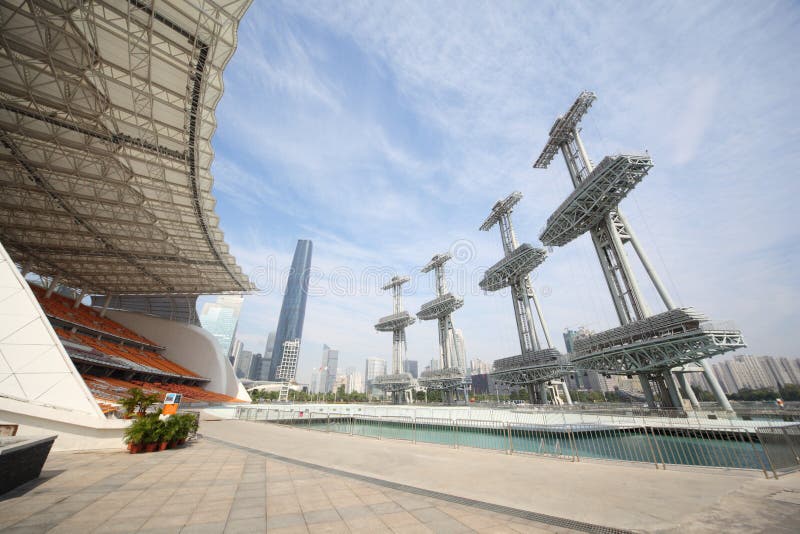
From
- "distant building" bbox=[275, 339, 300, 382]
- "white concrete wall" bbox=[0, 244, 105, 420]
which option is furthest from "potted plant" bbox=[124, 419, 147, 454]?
"distant building" bbox=[275, 339, 300, 382]

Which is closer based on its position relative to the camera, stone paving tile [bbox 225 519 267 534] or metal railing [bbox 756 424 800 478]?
stone paving tile [bbox 225 519 267 534]

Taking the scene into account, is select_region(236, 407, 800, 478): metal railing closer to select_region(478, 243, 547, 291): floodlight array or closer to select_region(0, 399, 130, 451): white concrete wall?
select_region(0, 399, 130, 451): white concrete wall

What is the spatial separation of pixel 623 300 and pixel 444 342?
112 feet

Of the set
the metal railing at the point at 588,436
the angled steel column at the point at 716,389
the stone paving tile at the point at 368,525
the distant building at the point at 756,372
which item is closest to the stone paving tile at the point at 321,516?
the stone paving tile at the point at 368,525

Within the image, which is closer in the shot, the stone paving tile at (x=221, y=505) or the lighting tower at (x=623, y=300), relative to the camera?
the stone paving tile at (x=221, y=505)

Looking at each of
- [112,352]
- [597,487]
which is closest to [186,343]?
[112,352]

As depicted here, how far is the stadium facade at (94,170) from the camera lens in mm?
11625

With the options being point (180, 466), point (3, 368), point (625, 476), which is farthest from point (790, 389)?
point (3, 368)

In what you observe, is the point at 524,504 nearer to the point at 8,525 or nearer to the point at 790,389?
the point at 8,525

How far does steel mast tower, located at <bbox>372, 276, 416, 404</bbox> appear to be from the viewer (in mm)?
60281

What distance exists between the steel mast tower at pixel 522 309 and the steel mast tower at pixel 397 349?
63.9ft

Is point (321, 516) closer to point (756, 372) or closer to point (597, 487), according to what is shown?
point (597, 487)

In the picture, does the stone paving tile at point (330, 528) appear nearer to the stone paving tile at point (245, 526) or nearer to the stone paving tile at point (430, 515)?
the stone paving tile at point (245, 526)

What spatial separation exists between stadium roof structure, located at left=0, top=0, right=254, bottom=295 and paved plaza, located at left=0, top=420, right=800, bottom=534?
16.7 m
